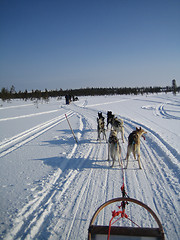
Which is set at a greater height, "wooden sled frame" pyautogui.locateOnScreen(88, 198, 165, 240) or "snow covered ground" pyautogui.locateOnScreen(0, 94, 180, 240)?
"wooden sled frame" pyautogui.locateOnScreen(88, 198, 165, 240)

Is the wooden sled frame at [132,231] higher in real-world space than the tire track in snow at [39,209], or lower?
higher

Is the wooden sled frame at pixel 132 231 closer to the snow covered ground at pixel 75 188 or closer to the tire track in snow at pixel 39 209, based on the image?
the snow covered ground at pixel 75 188

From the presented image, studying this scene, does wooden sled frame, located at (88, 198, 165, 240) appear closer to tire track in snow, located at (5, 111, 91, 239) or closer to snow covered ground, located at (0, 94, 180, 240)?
snow covered ground, located at (0, 94, 180, 240)

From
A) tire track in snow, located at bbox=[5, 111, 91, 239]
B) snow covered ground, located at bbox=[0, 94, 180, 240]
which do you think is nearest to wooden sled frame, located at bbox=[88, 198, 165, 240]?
snow covered ground, located at bbox=[0, 94, 180, 240]

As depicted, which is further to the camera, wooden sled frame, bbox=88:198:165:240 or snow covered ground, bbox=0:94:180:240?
snow covered ground, bbox=0:94:180:240

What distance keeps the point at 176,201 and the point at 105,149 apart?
11.8ft

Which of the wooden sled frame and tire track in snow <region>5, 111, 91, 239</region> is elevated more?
the wooden sled frame

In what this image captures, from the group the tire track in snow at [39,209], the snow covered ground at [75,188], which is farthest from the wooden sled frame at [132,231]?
the tire track in snow at [39,209]

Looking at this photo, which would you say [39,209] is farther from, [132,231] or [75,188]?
[132,231]

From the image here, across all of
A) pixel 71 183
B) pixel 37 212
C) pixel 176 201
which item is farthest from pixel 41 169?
pixel 176 201

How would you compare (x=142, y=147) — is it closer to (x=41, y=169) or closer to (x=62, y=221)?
(x=41, y=169)

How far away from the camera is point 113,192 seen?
356cm

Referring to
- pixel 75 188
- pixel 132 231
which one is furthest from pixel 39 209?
pixel 132 231

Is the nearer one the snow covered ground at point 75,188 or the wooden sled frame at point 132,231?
the wooden sled frame at point 132,231
